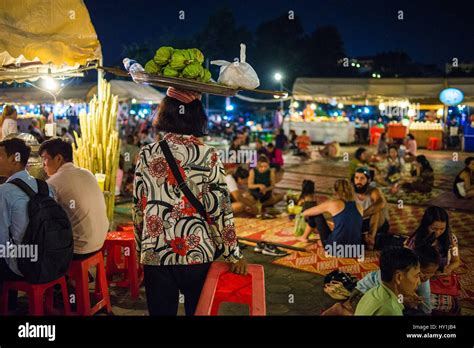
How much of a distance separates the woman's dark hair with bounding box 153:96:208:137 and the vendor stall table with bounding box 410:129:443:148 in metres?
24.9

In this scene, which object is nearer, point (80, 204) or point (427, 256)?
point (80, 204)

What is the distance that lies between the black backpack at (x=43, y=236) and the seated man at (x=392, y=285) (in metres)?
2.36

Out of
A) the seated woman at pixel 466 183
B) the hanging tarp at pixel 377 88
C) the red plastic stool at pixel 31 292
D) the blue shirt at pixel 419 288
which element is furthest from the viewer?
the hanging tarp at pixel 377 88

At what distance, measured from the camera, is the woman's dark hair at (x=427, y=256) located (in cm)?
474

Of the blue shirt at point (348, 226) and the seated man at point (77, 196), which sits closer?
the seated man at point (77, 196)

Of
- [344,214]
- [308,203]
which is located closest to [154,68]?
[344,214]

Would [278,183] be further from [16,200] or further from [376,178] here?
[16,200]

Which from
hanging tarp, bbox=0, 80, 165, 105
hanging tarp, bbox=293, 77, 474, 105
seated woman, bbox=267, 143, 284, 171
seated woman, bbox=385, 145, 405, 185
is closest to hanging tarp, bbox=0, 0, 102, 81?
seated woman, bbox=267, 143, 284, 171

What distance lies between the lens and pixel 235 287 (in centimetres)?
298

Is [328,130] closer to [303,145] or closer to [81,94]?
[303,145]

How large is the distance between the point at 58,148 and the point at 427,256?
3.66 m

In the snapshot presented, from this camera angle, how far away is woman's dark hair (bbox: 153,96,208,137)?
115 inches

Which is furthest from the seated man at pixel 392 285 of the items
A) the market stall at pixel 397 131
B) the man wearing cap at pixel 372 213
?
the market stall at pixel 397 131

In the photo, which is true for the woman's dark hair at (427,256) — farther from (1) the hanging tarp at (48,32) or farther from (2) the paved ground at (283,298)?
(1) the hanging tarp at (48,32)
